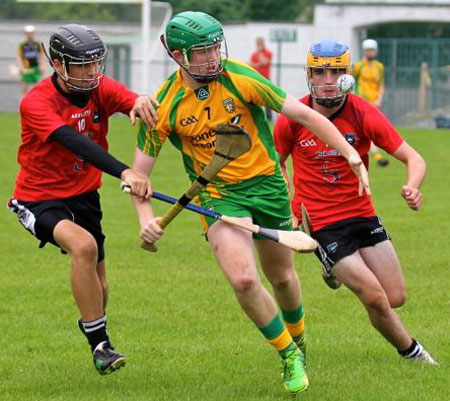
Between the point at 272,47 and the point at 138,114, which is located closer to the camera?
the point at 138,114

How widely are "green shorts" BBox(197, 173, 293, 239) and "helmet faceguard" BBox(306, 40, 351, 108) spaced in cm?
71

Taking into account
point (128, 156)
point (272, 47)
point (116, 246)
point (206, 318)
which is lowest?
point (272, 47)

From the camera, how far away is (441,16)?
3978 centimetres

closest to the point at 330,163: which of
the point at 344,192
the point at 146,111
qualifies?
the point at 344,192

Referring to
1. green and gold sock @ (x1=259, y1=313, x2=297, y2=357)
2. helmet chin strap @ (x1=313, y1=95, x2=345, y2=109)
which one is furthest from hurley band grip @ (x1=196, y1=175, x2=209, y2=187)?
helmet chin strap @ (x1=313, y1=95, x2=345, y2=109)

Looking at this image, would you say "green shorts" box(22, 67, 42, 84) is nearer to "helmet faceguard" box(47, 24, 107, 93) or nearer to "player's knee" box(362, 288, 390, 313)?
"helmet faceguard" box(47, 24, 107, 93)

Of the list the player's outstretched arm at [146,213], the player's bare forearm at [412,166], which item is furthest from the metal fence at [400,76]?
the player's outstretched arm at [146,213]

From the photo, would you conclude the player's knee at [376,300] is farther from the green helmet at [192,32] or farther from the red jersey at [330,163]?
the green helmet at [192,32]

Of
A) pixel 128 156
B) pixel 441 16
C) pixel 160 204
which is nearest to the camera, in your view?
pixel 160 204

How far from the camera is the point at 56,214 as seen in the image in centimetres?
686

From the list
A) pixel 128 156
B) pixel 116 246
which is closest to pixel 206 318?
pixel 116 246

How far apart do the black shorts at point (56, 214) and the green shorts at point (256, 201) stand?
874 millimetres

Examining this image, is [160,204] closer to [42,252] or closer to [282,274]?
[42,252]

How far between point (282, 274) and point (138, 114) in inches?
50.7
